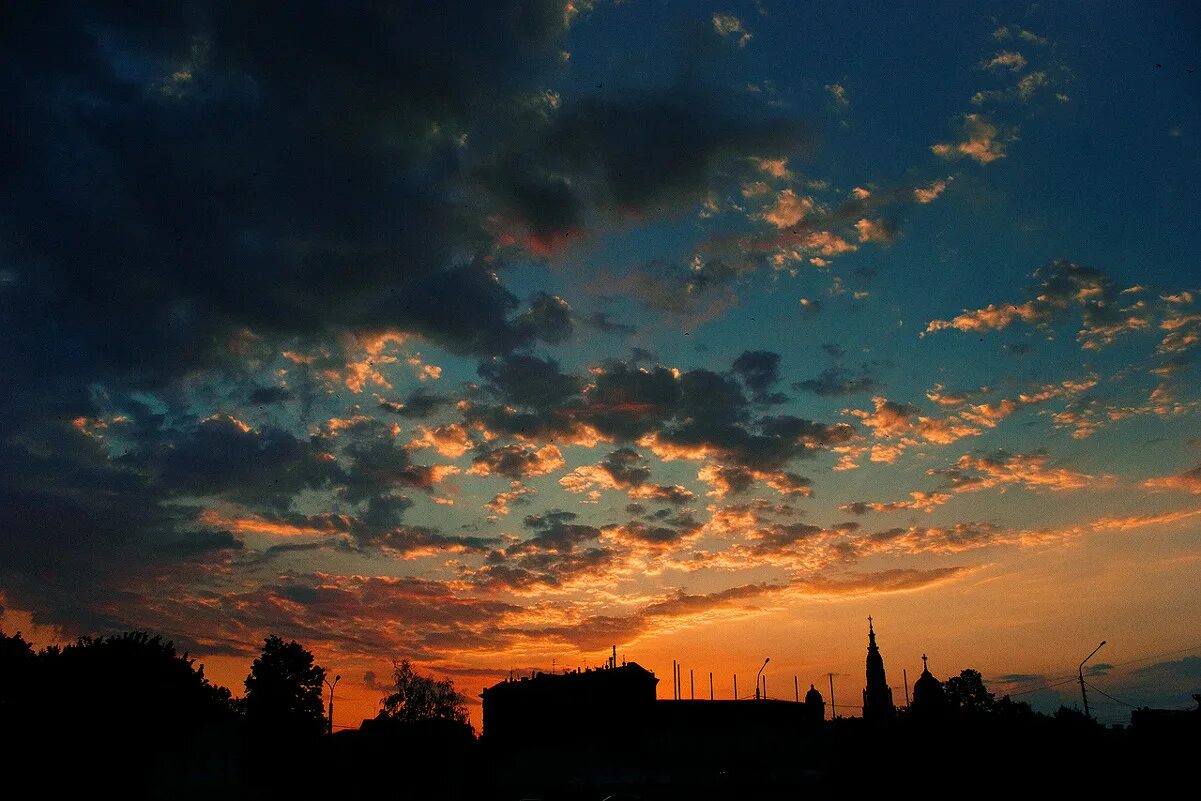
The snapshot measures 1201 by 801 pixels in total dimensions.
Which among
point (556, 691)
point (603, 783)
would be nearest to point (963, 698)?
point (556, 691)

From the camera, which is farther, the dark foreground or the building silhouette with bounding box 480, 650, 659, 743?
the building silhouette with bounding box 480, 650, 659, 743

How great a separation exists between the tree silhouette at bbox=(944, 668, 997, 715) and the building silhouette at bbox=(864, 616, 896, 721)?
18.5 metres

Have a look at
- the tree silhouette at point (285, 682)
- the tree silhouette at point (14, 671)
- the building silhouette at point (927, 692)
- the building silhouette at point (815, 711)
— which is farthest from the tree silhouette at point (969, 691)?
the tree silhouette at point (14, 671)

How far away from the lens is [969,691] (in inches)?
5527

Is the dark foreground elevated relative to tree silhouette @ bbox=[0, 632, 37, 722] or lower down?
lower down

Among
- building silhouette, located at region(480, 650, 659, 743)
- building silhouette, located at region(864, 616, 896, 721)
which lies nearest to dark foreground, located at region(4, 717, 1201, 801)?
building silhouette, located at region(480, 650, 659, 743)

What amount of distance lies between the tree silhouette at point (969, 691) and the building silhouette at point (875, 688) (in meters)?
18.5

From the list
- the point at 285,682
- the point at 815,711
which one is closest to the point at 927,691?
the point at 815,711

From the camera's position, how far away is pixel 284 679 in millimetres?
120312

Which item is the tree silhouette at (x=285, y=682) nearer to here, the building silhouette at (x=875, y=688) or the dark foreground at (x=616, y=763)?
the dark foreground at (x=616, y=763)

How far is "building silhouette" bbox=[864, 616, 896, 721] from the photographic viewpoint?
121750 mm

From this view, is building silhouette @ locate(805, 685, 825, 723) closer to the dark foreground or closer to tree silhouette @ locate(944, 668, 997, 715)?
the dark foreground

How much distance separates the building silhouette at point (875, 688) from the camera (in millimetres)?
121750

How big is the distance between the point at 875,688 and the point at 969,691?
26.6m
